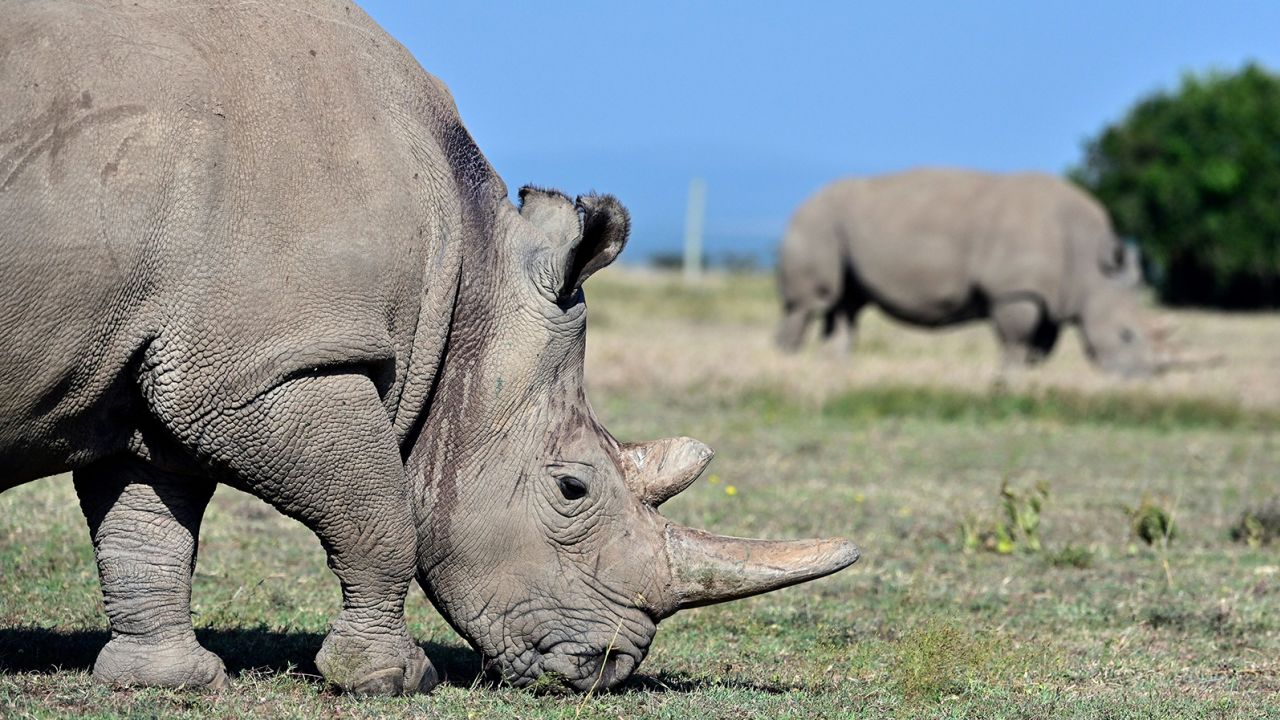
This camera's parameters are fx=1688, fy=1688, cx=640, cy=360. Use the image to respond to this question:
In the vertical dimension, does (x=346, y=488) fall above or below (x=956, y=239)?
below

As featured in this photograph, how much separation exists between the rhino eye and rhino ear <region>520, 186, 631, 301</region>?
542 mm

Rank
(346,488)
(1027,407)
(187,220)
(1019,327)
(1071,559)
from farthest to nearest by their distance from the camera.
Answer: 1. (1019,327)
2. (1027,407)
3. (1071,559)
4. (346,488)
5. (187,220)

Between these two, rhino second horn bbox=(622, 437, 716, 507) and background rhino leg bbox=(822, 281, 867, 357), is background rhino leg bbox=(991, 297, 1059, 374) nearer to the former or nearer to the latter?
background rhino leg bbox=(822, 281, 867, 357)

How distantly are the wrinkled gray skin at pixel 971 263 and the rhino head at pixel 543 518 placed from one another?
12288 mm

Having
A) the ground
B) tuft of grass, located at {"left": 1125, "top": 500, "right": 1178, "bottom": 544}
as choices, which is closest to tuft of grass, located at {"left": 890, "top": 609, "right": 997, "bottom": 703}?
the ground

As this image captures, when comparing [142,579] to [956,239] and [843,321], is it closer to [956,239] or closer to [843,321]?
[956,239]

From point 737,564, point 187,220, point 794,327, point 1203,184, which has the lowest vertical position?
point 737,564

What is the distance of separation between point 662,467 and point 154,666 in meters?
1.59

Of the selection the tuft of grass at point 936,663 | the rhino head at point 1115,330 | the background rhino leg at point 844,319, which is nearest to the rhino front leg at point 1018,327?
the rhino head at point 1115,330

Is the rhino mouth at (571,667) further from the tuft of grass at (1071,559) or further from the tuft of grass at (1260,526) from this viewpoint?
the tuft of grass at (1260,526)

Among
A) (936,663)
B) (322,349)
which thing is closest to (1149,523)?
(936,663)

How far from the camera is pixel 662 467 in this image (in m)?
5.15

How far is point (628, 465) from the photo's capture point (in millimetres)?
5164

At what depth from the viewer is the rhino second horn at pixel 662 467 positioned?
5.14m
